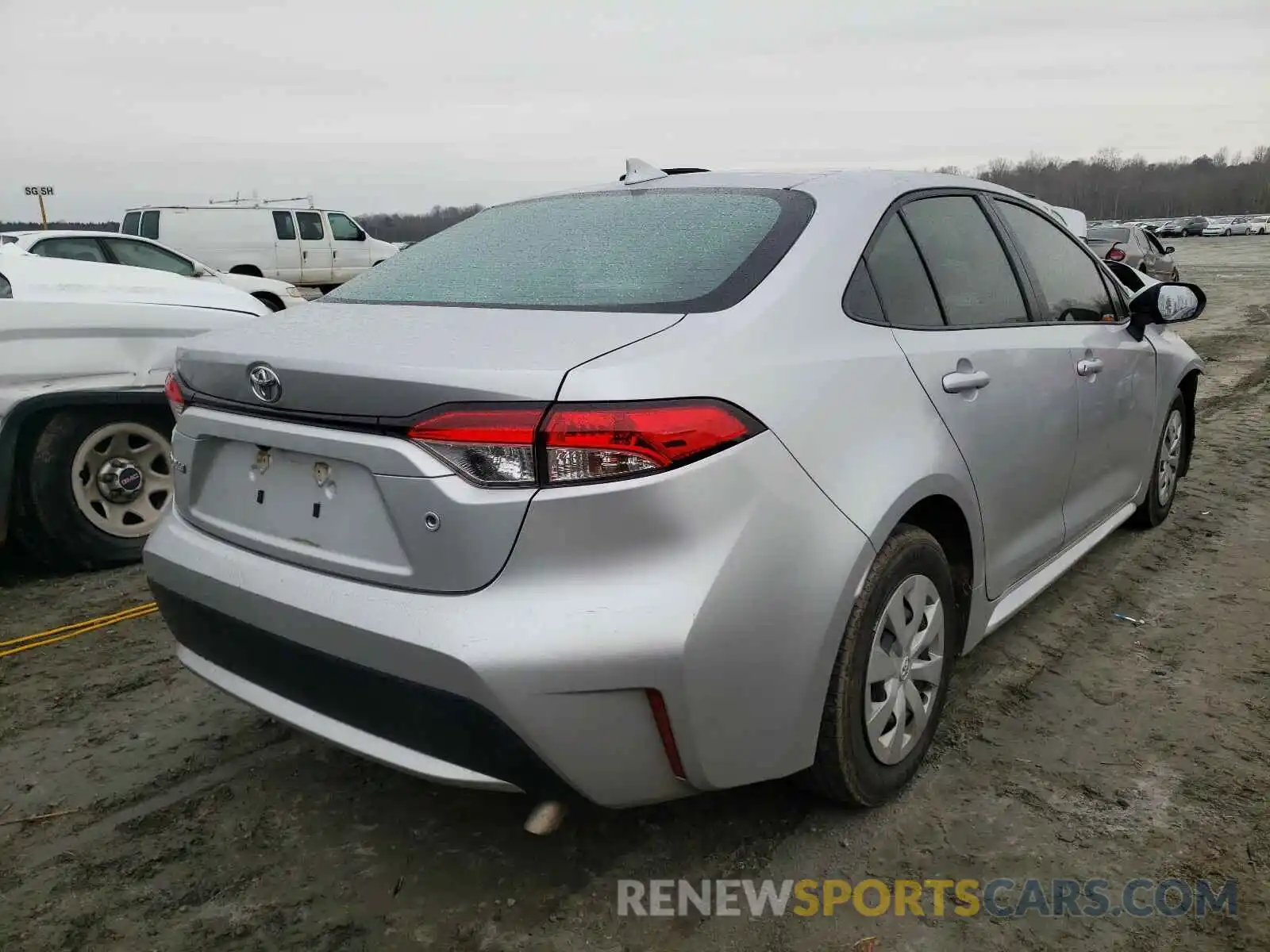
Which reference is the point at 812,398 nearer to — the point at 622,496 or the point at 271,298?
the point at 622,496

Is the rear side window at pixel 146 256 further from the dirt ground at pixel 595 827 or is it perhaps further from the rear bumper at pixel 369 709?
the rear bumper at pixel 369 709

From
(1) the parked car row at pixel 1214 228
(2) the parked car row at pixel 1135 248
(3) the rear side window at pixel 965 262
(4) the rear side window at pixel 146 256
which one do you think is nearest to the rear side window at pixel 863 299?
(3) the rear side window at pixel 965 262

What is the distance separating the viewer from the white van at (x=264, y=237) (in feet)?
59.7

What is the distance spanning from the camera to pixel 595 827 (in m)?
2.49

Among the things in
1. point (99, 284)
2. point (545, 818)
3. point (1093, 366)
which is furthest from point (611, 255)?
point (99, 284)

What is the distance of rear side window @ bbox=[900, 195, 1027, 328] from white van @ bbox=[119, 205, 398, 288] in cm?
1592

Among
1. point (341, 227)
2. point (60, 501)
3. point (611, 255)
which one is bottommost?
point (60, 501)

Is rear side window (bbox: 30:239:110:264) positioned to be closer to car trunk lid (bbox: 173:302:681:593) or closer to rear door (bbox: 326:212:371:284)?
rear door (bbox: 326:212:371:284)

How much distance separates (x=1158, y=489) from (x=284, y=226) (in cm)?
1780

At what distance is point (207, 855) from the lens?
239 centimetres

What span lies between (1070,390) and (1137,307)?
3.03 ft

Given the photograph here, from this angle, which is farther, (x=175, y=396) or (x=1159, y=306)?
(x=1159, y=306)

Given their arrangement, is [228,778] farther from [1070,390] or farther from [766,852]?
[1070,390]

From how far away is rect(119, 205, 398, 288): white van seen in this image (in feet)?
59.7
